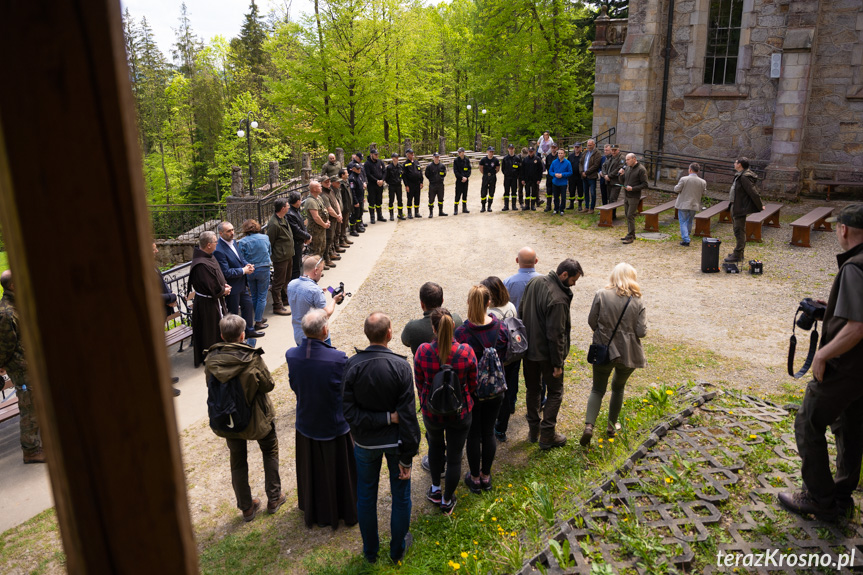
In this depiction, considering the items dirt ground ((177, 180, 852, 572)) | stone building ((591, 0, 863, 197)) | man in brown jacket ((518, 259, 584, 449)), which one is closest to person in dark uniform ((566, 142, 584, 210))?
dirt ground ((177, 180, 852, 572))

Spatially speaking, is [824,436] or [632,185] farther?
[632,185]

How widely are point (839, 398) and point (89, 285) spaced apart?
4.54 meters

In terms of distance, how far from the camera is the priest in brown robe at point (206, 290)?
300 inches

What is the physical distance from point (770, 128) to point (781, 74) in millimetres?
1566

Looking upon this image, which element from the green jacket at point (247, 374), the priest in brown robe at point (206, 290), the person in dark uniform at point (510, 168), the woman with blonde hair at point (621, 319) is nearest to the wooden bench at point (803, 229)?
the person in dark uniform at point (510, 168)

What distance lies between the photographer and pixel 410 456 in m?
4.45

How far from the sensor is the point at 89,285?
0.74m

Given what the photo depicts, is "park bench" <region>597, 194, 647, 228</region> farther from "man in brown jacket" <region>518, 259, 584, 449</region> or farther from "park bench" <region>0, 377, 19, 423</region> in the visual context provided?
"park bench" <region>0, 377, 19, 423</region>

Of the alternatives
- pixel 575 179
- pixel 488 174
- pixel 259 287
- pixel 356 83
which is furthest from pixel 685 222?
pixel 356 83

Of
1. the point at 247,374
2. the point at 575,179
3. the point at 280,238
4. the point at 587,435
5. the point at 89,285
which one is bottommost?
the point at 587,435

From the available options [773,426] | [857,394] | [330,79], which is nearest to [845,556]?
[857,394]

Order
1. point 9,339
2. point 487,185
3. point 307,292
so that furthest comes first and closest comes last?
1. point 487,185
2. point 307,292
3. point 9,339

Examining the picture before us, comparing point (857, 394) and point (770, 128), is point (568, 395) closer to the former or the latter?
point (857, 394)

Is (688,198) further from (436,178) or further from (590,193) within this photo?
(436,178)
